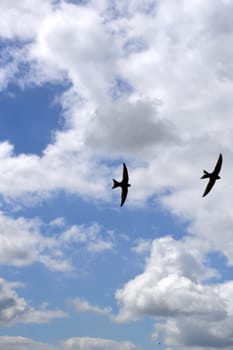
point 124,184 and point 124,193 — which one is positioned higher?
point 124,184

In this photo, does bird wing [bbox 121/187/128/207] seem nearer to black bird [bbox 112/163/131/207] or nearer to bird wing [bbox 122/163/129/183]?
black bird [bbox 112/163/131/207]

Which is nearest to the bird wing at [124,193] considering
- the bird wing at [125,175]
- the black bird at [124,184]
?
the black bird at [124,184]

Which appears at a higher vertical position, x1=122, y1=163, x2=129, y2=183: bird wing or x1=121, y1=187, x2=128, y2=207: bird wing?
x1=122, y1=163, x2=129, y2=183: bird wing

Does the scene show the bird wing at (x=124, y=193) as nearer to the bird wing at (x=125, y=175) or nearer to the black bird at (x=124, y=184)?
the black bird at (x=124, y=184)

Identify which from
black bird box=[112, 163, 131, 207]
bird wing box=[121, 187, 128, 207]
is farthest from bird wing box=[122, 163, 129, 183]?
bird wing box=[121, 187, 128, 207]

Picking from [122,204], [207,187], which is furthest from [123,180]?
[207,187]

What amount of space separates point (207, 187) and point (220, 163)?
5.37 metres

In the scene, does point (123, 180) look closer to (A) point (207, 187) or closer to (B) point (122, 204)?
(B) point (122, 204)

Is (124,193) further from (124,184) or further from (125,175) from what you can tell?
(125,175)

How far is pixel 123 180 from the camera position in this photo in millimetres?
83000

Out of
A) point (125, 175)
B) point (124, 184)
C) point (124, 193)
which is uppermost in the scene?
point (125, 175)

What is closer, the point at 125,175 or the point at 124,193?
the point at 125,175

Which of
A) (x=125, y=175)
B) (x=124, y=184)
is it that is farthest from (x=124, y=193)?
(x=125, y=175)

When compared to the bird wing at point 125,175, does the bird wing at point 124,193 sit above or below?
below
